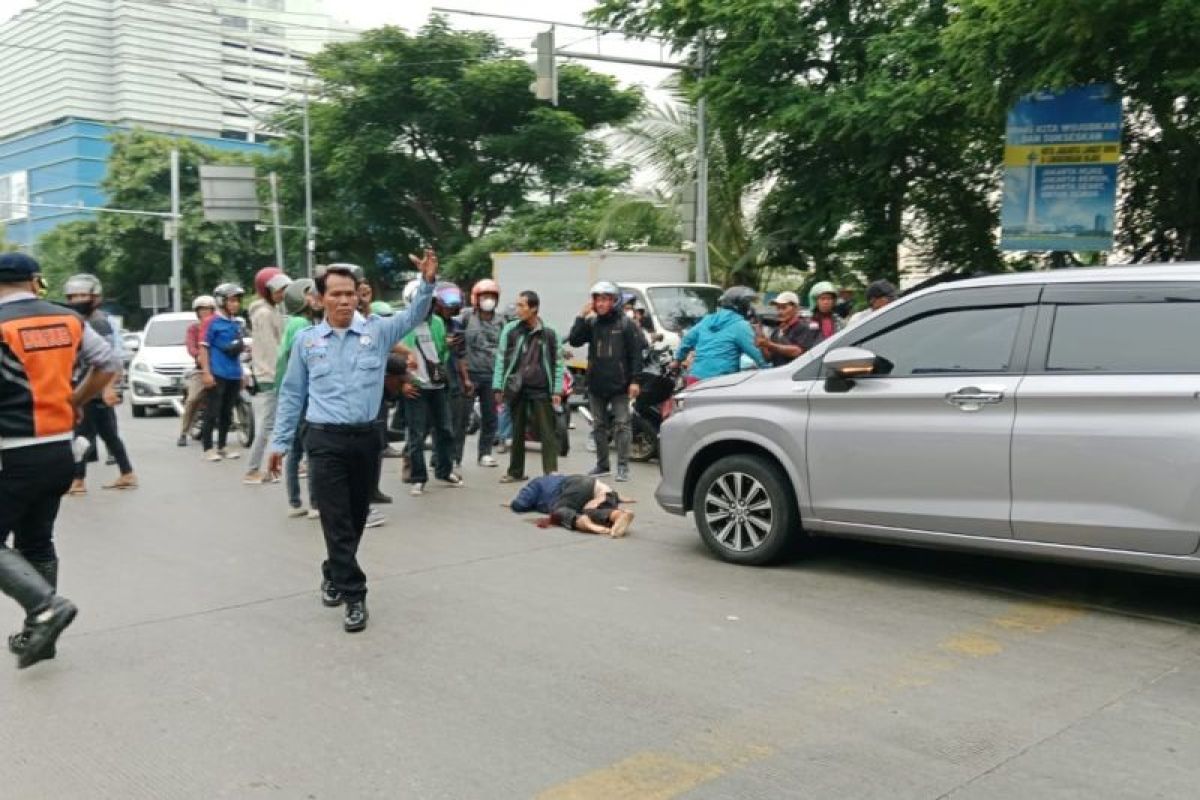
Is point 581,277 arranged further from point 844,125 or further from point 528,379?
point 528,379

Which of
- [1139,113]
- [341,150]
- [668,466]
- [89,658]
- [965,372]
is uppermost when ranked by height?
[341,150]

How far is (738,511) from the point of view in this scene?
6.91m

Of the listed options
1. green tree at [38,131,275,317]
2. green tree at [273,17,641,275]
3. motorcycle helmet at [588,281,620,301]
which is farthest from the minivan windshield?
green tree at [38,131,275,317]

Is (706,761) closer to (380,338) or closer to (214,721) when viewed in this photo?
(214,721)

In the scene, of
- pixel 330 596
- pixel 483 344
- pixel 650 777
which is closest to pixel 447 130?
pixel 483 344

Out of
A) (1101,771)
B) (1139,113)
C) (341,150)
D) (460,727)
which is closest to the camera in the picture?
(1101,771)

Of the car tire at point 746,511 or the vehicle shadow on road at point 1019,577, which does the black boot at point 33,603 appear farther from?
the vehicle shadow on road at point 1019,577

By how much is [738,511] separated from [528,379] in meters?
3.59

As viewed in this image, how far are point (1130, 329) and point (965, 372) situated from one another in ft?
2.74

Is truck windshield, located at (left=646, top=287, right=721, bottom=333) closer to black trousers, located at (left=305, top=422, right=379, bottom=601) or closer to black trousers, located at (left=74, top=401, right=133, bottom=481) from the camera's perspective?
black trousers, located at (left=74, top=401, right=133, bottom=481)

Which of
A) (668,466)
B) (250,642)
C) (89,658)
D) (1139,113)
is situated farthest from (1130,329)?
(1139,113)

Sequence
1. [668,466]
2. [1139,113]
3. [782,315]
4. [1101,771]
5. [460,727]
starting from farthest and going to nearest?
[1139,113] < [782,315] < [668,466] < [460,727] < [1101,771]

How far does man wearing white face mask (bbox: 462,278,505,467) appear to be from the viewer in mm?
11305

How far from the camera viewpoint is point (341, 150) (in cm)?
3312
